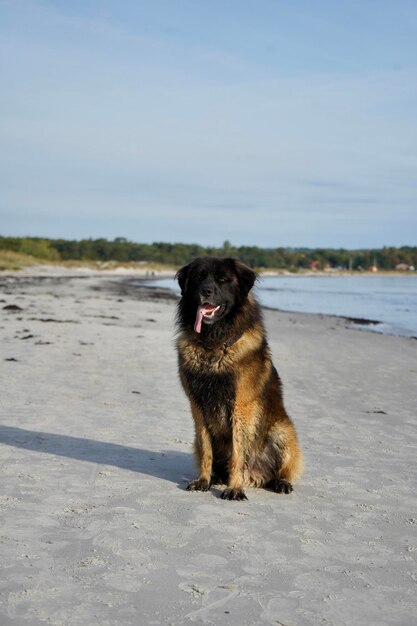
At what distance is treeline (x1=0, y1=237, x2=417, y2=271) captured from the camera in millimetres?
98250

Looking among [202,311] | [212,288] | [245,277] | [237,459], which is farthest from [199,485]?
[245,277]

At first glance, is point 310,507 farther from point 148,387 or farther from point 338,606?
Result: point 148,387

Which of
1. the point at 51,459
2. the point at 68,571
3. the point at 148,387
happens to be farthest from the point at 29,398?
the point at 68,571

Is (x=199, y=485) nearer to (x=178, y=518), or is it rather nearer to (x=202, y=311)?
(x=178, y=518)

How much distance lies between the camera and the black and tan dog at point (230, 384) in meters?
5.01

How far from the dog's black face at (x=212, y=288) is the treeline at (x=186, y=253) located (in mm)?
66753

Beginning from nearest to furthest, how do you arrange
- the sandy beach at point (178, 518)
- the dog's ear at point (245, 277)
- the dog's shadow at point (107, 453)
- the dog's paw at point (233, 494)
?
the sandy beach at point (178, 518)
the dog's paw at point (233, 494)
the dog's ear at point (245, 277)
the dog's shadow at point (107, 453)

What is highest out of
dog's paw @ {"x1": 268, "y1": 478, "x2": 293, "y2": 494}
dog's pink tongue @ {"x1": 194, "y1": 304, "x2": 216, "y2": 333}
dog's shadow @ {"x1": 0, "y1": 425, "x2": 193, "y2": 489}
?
dog's pink tongue @ {"x1": 194, "y1": 304, "x2": 216, "y2": 333}

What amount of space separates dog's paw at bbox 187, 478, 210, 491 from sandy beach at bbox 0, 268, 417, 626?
0.26ft

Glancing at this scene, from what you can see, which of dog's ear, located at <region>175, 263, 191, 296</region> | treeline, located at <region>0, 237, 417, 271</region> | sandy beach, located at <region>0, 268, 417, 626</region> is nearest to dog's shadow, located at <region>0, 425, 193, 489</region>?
sandy beach, located at <region>0, 268, 417, 626</region>

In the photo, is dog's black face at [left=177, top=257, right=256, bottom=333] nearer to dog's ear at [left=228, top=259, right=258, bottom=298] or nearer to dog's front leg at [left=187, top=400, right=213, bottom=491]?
dog's ear at [left=228, top=259, right=258, bottom=298]

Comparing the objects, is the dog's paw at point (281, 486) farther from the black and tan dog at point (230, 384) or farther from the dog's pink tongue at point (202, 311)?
the dog's pink tongue at point (202, 311)

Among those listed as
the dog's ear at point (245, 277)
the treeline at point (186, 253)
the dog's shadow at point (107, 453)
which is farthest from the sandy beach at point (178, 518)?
the treeline at point (186, 253)

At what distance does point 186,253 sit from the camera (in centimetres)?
13750
